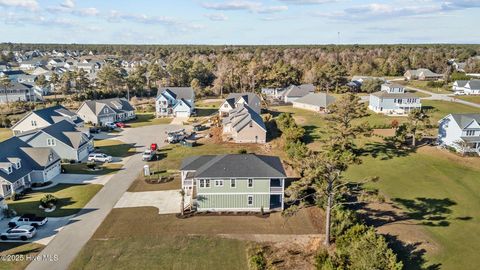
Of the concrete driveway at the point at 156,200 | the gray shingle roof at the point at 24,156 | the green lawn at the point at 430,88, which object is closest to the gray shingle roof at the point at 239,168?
the concrete driveway at the point at 156,200

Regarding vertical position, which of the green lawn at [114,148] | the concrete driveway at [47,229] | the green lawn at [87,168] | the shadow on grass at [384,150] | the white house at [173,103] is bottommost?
the concrete driveway at [47,229]

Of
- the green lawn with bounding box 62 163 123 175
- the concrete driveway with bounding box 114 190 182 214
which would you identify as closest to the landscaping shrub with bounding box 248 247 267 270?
the concrete driveway with bounding box 114 190 182 214

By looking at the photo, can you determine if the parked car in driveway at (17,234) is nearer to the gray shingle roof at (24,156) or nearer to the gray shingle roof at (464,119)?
the gray shingle roof at (24,156)

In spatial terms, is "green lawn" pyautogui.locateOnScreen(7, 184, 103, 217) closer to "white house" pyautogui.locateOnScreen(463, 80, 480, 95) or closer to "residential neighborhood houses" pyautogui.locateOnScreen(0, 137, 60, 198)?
"residential neighborhood houses" pyautogui.locateOnScreen(0, 137, 60, 198)

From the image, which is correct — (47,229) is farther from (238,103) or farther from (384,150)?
(238,103)

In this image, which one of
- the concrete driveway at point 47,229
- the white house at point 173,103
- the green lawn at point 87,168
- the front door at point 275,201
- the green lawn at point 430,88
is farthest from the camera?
the green lawn at point 430,88

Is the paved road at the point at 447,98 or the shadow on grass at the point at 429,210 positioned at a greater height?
the paved road at the point at 447,98

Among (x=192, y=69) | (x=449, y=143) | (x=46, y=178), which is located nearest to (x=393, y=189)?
(x=449, y=143)
